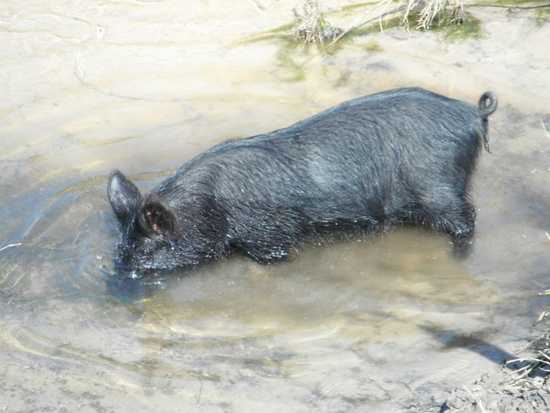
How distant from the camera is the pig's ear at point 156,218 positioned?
642cm

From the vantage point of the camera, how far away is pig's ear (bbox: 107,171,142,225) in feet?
21.6

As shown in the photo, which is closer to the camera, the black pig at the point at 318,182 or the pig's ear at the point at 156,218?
the pig's ear at the point at 156,218

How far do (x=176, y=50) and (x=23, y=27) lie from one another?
5.63 feet

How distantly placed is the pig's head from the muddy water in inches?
6.2

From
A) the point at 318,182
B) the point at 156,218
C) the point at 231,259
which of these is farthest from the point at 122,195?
the point at 318,182

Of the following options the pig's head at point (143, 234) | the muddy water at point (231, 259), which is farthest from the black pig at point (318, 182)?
the muddy water at point (231, 259)

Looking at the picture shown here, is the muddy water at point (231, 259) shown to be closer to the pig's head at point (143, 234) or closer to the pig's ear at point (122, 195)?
the pig's head at point (143, 234)

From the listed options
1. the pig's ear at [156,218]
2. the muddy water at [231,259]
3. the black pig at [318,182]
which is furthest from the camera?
the black pig at [318,182]

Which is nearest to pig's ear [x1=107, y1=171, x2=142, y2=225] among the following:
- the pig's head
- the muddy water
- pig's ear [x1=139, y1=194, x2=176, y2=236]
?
the pig's head

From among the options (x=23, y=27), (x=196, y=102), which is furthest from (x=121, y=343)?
(x=23, y=27)

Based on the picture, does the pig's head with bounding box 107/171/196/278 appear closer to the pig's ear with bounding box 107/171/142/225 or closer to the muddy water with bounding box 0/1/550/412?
the pig's ear with bounding box 107/171/142/225

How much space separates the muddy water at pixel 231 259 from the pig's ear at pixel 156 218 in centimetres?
42

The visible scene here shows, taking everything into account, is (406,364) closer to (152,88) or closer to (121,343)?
(121,343)

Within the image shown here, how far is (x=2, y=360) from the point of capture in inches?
219
